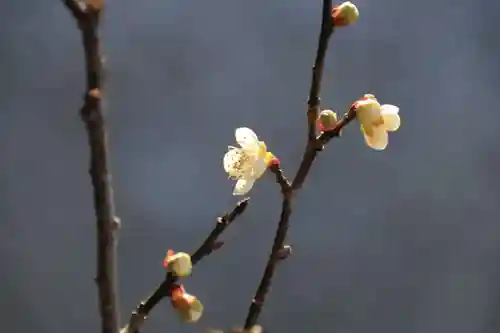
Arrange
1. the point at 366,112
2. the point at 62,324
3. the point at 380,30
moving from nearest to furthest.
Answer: the point at 366,112, the point at 62,324, the point at 380,30

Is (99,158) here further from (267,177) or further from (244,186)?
(267,177)

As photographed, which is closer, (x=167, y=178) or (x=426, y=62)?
(x=167, y=178)

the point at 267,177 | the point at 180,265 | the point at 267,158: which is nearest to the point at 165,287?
the point at 180,265

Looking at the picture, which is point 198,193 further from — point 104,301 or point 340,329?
point 104,301

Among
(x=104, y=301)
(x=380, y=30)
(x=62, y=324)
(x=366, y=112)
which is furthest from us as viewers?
(x=380, y=30)

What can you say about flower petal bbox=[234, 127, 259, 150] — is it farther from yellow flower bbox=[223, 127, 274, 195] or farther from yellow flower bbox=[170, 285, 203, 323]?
yellow flower bbox=[170, 285, 203, 323]

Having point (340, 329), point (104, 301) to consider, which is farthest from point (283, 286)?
point (104, 301)

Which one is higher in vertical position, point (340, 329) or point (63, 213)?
point (63, 213)

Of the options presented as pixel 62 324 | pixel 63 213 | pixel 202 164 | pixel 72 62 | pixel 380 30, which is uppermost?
pixel 380 30
